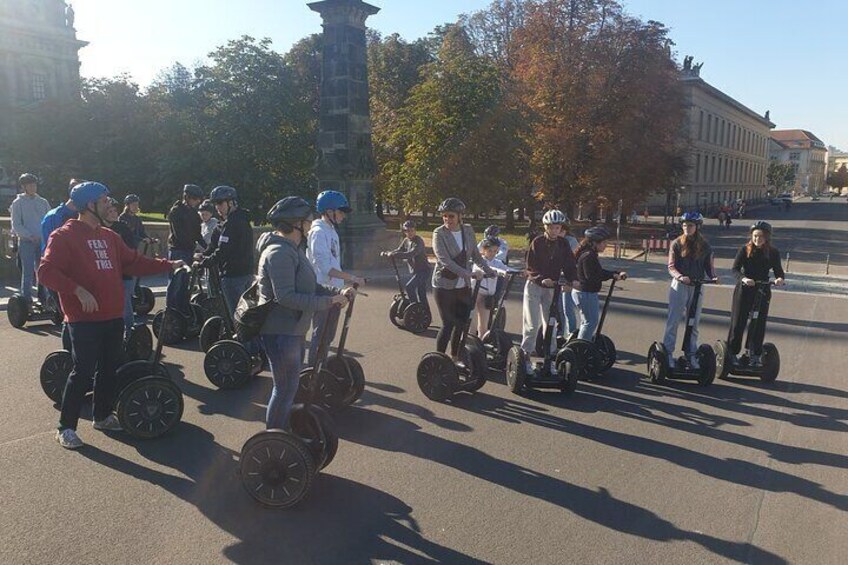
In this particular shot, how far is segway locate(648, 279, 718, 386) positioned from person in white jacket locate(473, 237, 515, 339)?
2.11 metres

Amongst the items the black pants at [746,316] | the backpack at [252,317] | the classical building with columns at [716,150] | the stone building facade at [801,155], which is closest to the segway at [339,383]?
the backpack at [252,317]

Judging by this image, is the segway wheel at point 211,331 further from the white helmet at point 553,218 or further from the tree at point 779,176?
the tree at point 779,176

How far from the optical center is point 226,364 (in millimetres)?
7000

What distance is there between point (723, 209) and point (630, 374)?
138 ft

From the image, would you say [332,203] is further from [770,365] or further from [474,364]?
[770,365]

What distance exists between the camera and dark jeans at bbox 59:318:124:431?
5055 millimetres

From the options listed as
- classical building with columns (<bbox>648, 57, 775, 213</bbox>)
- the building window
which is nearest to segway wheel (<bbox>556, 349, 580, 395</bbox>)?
classical building with columns (<bbox>648, 57, 775, 213</bbox>)

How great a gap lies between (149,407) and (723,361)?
6486mm

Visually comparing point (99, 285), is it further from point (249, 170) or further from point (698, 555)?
point (249, 170)

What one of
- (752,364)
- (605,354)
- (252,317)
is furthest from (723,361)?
(252,317)

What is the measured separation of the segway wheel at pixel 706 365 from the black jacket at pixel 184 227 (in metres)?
6.84

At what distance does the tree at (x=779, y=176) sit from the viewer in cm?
12619

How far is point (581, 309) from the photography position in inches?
297

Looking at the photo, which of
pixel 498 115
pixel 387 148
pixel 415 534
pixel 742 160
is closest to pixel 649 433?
pixel 415 534
